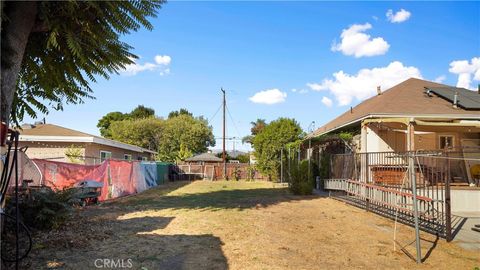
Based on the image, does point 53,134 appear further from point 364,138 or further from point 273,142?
point 273,142

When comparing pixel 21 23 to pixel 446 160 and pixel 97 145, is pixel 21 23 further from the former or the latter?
pixel 97 145

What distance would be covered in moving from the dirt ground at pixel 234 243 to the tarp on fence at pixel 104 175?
2.22 meters

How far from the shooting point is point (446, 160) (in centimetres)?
857

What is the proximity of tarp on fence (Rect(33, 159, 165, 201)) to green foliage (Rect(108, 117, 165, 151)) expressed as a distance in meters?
32.4

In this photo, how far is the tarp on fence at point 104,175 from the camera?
13250 millimetres

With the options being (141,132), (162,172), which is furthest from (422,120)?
(141,132)

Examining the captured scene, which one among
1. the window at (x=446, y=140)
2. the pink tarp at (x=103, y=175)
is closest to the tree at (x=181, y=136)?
the pink tarp at (x=103, y=175)

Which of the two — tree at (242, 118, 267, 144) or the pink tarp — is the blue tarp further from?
tree at (242, 118, 267, 144)

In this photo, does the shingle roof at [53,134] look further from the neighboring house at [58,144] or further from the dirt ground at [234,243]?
the dirt ground at [234,243]

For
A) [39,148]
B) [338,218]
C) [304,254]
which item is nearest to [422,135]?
[338,218]

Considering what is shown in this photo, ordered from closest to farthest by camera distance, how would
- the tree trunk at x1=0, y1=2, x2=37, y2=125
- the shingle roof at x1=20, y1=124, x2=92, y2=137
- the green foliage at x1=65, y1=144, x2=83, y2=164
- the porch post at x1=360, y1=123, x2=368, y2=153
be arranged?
the tree trunk at x1=0, y1=2, x2=37, y2=125 → the porch post at x1=360, y1=123, x2=368, y2=153 → the green foliage at x1=65, y1=144, x2=83, y2=164 → the shingle roof at x1=20, y1=124, x2=92, y2=137

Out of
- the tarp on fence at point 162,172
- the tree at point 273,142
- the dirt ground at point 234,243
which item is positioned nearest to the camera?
the dirt ground at point 234,243

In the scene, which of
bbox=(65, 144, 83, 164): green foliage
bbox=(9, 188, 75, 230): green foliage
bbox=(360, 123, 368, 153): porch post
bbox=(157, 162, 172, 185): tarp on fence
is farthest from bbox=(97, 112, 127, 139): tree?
bbox=(9, 188, 75, 230): green foliage

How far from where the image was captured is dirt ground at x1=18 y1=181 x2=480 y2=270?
6543mm
